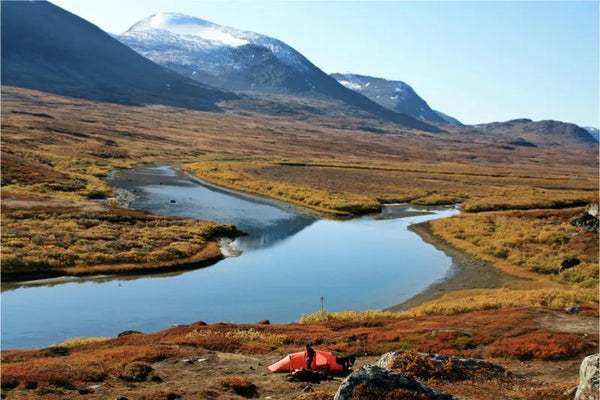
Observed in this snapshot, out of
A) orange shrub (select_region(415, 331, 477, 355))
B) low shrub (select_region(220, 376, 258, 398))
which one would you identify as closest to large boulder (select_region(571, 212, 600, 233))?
orange shrub (select_region(415, 331, 477, 355))

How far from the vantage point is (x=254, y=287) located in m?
43.8

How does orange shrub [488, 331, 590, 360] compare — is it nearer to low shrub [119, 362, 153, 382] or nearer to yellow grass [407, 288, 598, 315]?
yellow grass [407, 288, 598, 315]

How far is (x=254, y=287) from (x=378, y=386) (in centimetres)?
3232

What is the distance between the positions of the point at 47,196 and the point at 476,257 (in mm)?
61995

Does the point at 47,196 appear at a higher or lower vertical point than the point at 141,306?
higher

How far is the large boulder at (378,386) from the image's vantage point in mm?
12133

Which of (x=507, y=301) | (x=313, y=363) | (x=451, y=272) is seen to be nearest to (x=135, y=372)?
(x=313, y=363)

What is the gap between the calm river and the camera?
3522 cm

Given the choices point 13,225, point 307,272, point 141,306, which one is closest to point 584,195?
point 307,272

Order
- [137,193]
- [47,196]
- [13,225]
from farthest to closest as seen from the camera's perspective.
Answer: [137,193]
[47,196]
[13,225]

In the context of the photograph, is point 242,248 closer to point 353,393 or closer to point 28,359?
point 28,359

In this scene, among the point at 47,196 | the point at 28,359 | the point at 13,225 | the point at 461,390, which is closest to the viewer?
the point at 461,390

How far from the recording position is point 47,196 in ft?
240

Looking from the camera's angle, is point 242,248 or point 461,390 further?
point 242,248
